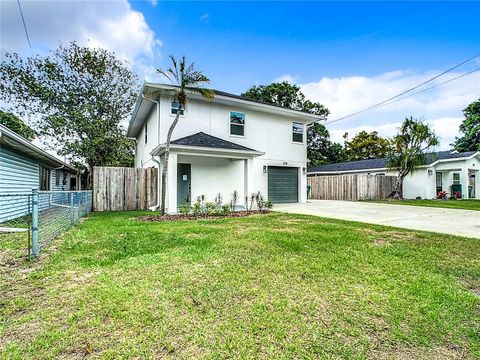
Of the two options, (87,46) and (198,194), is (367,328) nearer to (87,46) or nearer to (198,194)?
(198,194)

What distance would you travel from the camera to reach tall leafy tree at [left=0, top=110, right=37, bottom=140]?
18625 millimetres

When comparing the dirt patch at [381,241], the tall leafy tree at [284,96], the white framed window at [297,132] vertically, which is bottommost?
the dirt patch at [381,241]

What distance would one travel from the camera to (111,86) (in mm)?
19859

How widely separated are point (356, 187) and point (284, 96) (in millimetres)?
17467

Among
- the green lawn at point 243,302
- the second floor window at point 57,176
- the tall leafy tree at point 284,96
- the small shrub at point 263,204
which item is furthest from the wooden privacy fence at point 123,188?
the tall leafy tree at point 284,96

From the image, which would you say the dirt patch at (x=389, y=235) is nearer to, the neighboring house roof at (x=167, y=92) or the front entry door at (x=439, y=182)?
the neighboring house roof at (x=167, y=92)

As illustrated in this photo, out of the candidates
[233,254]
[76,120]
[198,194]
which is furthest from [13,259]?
[76,120]

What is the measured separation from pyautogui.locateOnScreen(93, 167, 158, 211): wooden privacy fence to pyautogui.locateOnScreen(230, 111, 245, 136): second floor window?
180 inches

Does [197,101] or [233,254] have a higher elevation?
[197,101]

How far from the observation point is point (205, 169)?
42.9ft

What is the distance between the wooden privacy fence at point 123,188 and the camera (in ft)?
37.4

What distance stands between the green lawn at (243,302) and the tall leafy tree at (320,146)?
30.8 metres

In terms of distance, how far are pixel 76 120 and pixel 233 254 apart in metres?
18.8

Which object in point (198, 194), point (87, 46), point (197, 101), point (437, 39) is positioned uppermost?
point (87, 46)
